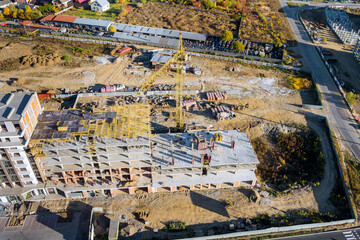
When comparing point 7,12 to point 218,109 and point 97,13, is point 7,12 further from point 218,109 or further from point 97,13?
point 218,109

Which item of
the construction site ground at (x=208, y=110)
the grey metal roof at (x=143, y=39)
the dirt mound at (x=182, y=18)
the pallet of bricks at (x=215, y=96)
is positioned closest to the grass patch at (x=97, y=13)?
the dirt mound at (x=182, y=18)

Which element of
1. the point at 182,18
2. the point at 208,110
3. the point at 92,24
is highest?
the point at 92,24

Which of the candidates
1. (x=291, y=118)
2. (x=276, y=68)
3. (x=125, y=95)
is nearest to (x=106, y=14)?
(x=125, y=95)

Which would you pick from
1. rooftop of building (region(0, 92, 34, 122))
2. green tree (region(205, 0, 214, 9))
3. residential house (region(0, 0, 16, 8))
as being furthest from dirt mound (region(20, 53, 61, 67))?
green tree (region(205, 0, 214, 9))

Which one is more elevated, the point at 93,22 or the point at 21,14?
the point at 21,14

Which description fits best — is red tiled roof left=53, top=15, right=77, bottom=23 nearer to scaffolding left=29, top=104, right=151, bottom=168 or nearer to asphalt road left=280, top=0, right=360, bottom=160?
scaffolding left=29, top=104, right=151, bottom=168

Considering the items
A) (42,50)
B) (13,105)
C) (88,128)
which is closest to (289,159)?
(88,128)
